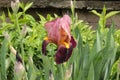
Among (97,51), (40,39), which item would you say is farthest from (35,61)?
(97,51)

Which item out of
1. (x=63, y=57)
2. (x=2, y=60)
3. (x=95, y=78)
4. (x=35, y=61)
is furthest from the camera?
(x=35, y=61)

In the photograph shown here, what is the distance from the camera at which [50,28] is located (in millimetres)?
1930

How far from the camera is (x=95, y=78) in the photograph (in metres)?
2.61

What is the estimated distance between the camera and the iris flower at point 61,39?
182 centimetres

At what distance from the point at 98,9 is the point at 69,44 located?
10.3 feet

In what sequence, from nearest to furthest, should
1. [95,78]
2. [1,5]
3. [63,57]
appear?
[63,57] → [95,78] → [1,5]

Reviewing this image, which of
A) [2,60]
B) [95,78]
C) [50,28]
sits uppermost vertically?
[50,28]

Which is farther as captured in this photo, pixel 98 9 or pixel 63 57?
pixel 98 9

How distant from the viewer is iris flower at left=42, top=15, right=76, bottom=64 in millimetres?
1820

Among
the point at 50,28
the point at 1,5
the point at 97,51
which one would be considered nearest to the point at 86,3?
the point at 1,5

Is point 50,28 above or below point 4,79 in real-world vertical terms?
above

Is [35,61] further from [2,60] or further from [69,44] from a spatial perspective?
[69,44]

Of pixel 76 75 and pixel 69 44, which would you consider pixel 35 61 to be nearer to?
pixel 76 75

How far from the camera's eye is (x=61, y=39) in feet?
6.12
